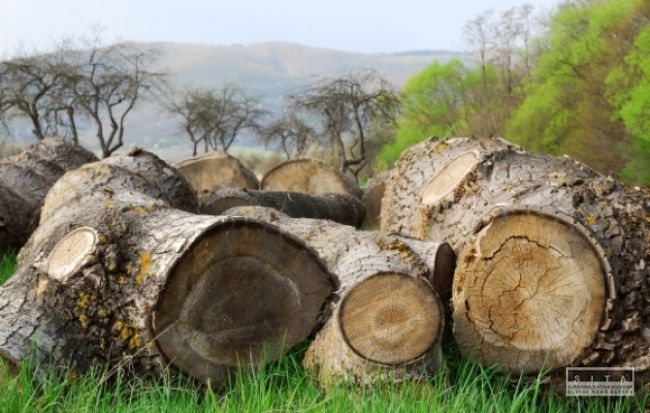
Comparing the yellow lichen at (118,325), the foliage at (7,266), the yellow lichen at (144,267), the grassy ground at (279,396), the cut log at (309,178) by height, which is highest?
the yellow lichen at (144,267)

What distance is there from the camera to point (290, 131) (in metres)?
33.9

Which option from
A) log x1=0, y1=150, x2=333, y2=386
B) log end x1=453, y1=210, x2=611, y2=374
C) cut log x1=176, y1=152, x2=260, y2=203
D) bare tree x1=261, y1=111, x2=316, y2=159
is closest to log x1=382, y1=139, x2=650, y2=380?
log end x1=453, y1=210, x2=611, y2=374

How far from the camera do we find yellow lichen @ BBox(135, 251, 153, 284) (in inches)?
147

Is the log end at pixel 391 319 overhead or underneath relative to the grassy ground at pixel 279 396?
overhead

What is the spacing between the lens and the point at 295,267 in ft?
12.6

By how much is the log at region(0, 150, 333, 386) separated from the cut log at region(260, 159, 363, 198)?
6.55 metres

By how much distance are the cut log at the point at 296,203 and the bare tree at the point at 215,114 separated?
2701 centimetres

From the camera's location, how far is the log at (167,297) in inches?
143

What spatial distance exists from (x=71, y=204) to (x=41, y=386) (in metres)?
1.50

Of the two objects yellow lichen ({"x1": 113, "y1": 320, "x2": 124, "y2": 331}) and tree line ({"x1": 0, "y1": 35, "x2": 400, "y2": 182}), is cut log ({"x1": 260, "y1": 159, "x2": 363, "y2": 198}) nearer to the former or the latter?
yellow lichen ({"x1": 113, "y1": 320, "x2": 124, "y2": 331})

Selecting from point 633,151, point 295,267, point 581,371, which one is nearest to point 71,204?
point 295,267

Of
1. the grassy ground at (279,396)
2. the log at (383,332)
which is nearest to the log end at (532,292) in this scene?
the grassy ground at (279,396)

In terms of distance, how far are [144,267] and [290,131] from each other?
30.4 meters

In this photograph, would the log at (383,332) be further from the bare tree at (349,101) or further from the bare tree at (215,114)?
the bare tree at (215,114)
